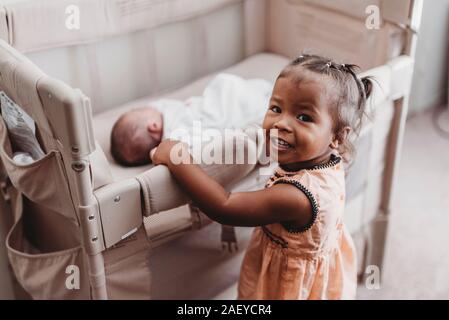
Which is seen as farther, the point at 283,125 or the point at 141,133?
the point at 141,133

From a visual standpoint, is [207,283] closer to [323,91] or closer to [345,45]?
[323,91]

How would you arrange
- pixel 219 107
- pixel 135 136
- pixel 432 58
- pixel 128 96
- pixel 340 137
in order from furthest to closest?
1. pixel 432 58
2. pixel 128 96
3. pixel 219 107
4. pixel 135 136
5. pixel 340 137

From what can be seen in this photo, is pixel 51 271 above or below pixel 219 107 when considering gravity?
below

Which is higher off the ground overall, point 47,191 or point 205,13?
point 205,13

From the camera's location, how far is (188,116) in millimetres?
1368

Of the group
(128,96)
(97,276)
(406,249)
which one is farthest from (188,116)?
(406,249)

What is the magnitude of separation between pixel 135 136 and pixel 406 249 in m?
0.92

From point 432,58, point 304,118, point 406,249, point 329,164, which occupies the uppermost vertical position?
point 304,118

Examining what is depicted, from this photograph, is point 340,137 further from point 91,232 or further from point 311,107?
point 91,232

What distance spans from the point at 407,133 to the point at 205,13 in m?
1.06

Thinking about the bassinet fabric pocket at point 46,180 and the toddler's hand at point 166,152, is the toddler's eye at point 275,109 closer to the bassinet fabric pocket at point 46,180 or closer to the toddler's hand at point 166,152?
the toddler's hand at point 166,152

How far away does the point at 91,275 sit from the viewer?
38.8 inches

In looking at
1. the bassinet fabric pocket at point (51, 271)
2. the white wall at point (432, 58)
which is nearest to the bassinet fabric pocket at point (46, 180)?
the bassinet fabric pocket at point (51, 271)
